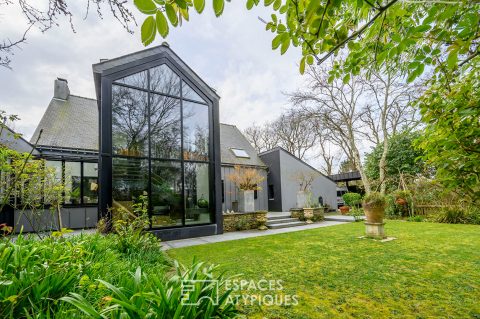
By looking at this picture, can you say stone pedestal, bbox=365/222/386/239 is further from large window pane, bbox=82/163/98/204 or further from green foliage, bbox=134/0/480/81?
large window pane, bbox=82/163/98/204

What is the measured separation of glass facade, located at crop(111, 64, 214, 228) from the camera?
25.5 ft

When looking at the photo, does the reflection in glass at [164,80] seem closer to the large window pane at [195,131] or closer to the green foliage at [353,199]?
the large window pane at [195,131]

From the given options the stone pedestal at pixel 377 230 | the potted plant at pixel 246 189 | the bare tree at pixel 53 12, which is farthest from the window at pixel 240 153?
the bare tree at pixel 53 12

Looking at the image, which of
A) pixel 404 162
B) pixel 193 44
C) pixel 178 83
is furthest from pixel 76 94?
pixel 404 162

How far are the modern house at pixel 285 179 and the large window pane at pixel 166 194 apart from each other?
8209mm

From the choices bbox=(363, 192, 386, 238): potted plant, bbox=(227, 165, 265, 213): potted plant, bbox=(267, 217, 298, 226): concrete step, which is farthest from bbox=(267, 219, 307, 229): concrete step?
bbox=(363, 192, 386, 238): potted plant

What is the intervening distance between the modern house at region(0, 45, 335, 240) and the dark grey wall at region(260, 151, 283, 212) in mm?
6520

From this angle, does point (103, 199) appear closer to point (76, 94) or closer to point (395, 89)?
point (76, 94)

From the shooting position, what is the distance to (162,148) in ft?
27.7

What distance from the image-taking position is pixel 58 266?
92.8 inches

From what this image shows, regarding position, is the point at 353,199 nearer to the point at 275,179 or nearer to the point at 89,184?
the point at 275,179

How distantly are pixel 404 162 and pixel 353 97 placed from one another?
544 cm

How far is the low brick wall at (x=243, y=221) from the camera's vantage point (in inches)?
400

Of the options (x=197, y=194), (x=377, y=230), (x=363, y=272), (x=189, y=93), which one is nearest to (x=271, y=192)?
(x=197, y=194)
